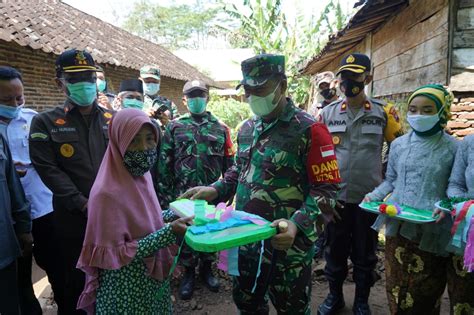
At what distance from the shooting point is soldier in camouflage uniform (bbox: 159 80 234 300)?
3490mm

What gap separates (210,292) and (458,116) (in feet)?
11.1

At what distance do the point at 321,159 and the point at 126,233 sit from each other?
3.77 ft

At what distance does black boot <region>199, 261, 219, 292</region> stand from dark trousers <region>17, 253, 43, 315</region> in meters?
1.66

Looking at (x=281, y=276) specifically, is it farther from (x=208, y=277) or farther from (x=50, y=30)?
(x=50, y=30)

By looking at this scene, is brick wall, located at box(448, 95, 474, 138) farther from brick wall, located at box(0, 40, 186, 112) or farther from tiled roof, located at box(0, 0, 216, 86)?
brick wall, located at box(0, 40, 186, 112)

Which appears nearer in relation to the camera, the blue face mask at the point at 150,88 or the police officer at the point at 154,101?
the police officer at the point at 154,101

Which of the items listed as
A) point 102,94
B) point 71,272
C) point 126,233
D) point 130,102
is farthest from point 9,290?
point 102,94

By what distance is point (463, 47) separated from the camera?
3514 millimetres

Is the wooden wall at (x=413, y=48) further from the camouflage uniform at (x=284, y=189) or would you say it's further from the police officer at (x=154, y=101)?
the police officer at (x=154, y=101)

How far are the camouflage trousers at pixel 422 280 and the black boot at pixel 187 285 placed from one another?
1993 millimetres

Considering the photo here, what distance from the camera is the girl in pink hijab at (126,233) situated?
5.54 ft

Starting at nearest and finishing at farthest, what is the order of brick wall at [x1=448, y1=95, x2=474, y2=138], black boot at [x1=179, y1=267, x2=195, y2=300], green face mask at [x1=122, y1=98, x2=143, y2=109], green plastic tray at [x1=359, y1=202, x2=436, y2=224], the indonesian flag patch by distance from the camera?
the indonesian flag patch
green plastic tray at [x1=359, y1=202, x2=436, y2=224]
black boot at [x1=179, y1=267, x2=195, y2=300]
brick wall at [x1=448, y1=95, x2=474, y2=138]
green face mask at [x1=122, y1=98, x2=143, y2=109]

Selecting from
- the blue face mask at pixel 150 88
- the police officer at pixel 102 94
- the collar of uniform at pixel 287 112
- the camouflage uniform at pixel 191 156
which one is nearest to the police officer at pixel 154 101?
the blue face mask at pixel 150 88

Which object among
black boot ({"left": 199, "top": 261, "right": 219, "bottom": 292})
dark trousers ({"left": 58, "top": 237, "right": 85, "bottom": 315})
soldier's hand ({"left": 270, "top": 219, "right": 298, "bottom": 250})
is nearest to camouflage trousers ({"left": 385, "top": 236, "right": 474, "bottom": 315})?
soldier's hand ({"left": 270, "top": 219, "right": 298, "bottom": 250})
